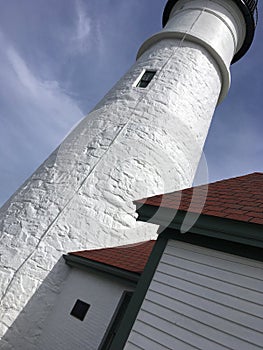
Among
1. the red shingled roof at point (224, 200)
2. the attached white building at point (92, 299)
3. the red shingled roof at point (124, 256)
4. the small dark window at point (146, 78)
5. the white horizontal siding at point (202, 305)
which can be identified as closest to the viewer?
Result: the white horizontal siding at point (202, 305)

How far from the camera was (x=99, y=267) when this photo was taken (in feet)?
17.5

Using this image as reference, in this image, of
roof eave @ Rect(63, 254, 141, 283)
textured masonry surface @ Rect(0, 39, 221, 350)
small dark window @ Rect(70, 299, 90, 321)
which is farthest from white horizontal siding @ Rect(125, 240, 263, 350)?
textured masonry surface @ Rect(0, 39, 221, 350)

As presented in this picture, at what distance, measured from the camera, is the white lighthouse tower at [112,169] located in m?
5.65

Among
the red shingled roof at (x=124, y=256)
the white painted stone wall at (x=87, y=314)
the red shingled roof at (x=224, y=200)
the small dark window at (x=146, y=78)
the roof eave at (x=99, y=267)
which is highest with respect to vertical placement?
the small dark window at (x=146, y=78)

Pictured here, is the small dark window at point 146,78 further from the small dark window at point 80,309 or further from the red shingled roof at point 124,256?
the small dark window at point 80,309

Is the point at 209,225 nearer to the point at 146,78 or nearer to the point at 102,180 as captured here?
the point at 102,180

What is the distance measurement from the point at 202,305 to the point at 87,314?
9.31 ft

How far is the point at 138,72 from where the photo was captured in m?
8.93

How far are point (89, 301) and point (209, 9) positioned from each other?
1064 cm

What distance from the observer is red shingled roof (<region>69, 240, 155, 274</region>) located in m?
5.24

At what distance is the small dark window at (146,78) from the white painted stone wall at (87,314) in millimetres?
5651

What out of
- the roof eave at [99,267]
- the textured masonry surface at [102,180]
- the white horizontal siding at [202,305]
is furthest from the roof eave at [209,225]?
the textured masonry surface at [102,180]

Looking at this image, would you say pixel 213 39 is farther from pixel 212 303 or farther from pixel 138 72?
pixel 212 303

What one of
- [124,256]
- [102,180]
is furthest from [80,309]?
[102,180]
